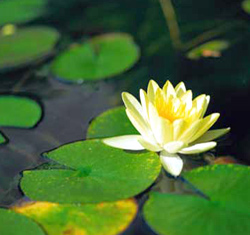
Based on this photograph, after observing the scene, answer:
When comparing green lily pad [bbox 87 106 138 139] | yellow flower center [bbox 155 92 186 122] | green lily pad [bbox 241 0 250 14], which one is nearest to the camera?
yellow flower center [bbox 155 92 186 122]

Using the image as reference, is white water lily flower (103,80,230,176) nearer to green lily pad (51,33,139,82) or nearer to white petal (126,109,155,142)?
white petal (126,109,155,142)

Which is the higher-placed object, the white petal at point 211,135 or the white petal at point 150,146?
the white petal at point 150,146

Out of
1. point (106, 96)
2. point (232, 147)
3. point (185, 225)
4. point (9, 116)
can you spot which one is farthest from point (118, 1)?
point (185, 225)

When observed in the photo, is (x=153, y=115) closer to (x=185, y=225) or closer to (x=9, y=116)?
(x=185, y=225)

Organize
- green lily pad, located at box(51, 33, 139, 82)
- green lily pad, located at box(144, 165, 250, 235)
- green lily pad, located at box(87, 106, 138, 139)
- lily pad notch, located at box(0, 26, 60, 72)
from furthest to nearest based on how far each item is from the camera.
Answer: lily pad notch, located at box(0, 26, 60, 72), green lily pad, located at box(51, 33, 139, 82), green lily pad, located at box(87, 106, 138, 139), green lily pad, located at box(144, 165, 250, 235)

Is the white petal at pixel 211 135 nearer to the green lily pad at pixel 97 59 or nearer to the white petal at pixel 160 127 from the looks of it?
the white petal at pixel 160 127

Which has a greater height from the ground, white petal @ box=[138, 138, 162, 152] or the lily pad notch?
the lily pad notch

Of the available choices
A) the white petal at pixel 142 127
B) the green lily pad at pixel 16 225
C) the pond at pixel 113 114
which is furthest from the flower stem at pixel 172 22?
the green lily pad at pixel 16 225

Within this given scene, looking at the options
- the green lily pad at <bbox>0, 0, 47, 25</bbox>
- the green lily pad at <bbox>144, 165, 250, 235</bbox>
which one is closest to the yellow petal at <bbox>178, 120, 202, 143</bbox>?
the green lily pad at <bbox>144, 165, 250, 235</bbox>
